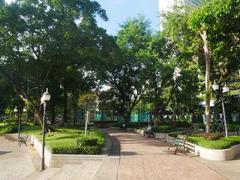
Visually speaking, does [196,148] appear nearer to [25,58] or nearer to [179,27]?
[179,27]

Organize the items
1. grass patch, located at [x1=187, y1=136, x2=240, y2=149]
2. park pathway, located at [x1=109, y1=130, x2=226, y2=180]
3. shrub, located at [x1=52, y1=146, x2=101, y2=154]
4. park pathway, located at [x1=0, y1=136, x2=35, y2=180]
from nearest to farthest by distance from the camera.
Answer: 1. park pathway, located at [x1=109, y1=130, x2=226, y2=180]
2. park pathway, located at [x1=0, y1=136, x2=35, y2=180]
3. shrub, located at [x1=52, y1=146, x2=101, y2=154]
4. grass patch, located at [x1=187, y1=136, x2=240, y2=149]

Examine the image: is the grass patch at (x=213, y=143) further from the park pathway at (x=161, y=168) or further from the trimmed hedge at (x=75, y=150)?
the trimmed hedge at (x=75, y=150)

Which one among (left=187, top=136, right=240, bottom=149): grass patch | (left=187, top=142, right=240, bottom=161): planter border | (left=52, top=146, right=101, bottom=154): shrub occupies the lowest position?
(left=187, top=142, right=240, bottom=161): planter border

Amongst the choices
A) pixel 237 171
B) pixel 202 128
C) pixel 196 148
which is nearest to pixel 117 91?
pixel 202 128

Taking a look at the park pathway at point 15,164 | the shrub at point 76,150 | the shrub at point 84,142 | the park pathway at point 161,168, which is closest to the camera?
the park pathway at point 161,168

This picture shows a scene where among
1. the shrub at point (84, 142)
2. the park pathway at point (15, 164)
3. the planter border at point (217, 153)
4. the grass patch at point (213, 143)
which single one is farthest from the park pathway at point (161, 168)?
the park pathway at point (15, 164)

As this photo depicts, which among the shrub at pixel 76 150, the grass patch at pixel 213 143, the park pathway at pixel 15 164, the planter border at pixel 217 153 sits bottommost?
the park pathway at pixel 15 164

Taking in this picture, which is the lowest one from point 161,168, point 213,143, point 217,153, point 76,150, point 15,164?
point 15,164

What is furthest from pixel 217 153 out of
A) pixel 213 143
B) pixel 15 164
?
pixel 15 164

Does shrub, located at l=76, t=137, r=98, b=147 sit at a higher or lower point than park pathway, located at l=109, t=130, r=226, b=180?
higher

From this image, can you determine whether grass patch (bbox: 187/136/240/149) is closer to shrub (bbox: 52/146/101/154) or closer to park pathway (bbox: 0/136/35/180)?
shrub (bbox: 52/146/101/154)

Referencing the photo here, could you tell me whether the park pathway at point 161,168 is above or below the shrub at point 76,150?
below

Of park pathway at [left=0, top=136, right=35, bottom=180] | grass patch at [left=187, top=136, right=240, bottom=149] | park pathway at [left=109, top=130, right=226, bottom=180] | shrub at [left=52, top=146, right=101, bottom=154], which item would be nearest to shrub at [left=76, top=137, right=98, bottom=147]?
shrub at [left=52, top=146, right=101, bottom=154]

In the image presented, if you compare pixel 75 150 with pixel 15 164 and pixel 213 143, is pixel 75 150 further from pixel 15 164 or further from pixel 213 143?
pixel 213 143
